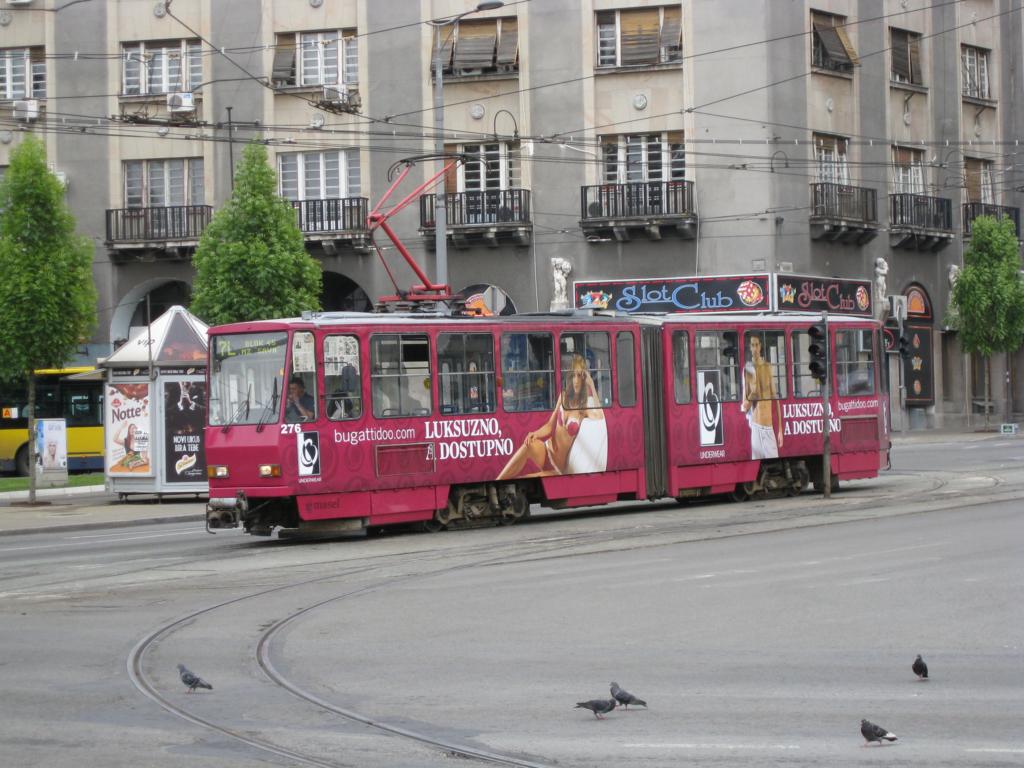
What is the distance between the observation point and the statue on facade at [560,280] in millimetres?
42375

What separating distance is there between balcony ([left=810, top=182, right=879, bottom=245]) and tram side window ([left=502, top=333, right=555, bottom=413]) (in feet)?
69.9

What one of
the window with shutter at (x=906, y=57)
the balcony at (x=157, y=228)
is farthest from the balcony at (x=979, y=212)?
the balcony at (x=157, y=228)

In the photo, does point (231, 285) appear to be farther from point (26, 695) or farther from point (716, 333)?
point (26, 695)

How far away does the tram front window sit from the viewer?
20328 mm

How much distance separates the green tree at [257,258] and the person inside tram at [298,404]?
17.5 metres

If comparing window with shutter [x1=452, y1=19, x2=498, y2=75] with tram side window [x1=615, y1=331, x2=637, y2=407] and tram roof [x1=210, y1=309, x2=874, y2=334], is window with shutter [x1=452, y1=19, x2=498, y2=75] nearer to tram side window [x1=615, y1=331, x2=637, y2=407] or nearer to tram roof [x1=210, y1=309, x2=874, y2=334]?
tram roof [x1=210, y1=309, x2=874, y2=334]

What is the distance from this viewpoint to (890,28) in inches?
1802

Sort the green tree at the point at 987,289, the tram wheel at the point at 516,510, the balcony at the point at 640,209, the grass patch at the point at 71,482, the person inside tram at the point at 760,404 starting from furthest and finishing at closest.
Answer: the green tree at the point at 987,289 < the balcony at the point at 640,209 < the grass patch at the point at 71,482 < the person inside tram at the point at 760,404 < the tram wheel at the point at 516,510

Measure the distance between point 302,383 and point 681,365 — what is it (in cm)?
697

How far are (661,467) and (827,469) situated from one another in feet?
11.2

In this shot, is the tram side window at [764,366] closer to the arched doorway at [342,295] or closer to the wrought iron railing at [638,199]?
the wrought iron railing at [638,199]

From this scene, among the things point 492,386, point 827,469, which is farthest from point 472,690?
point 827,469

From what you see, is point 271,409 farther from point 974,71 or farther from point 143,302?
point 974,71

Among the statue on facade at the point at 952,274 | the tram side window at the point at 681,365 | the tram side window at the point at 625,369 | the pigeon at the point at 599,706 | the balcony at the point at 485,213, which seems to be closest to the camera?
the pigeon at the point at 599,706
